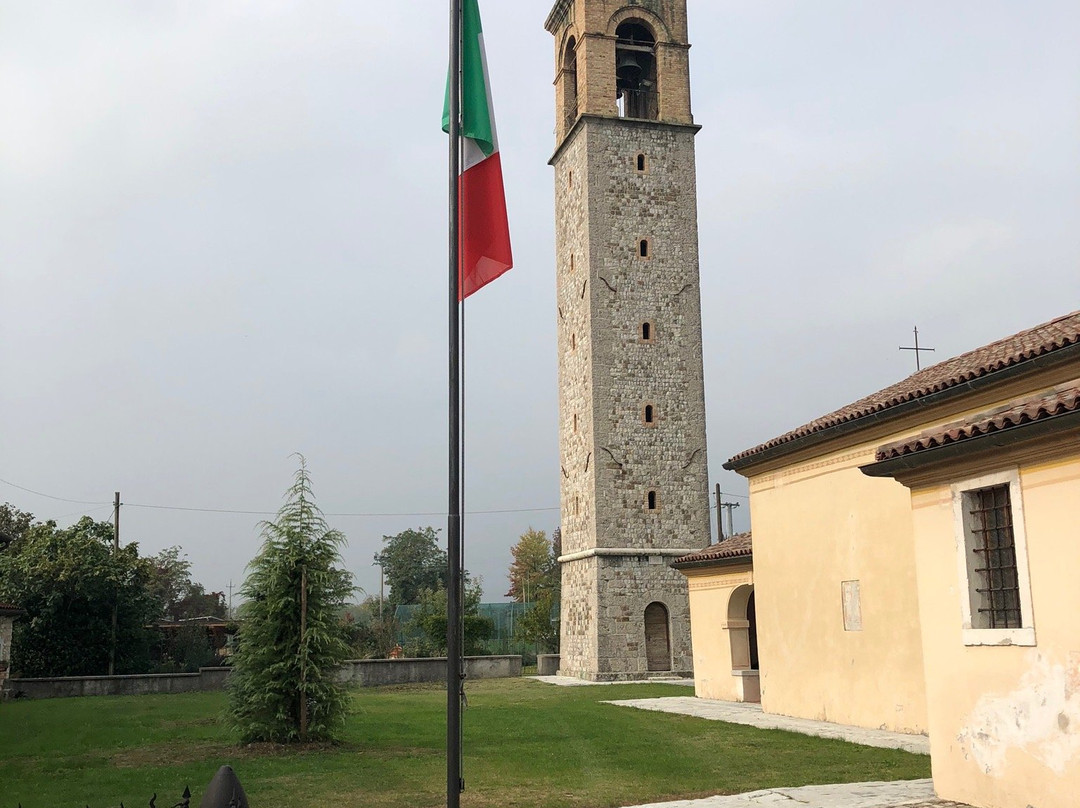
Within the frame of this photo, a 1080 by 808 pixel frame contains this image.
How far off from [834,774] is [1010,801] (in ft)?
9.50

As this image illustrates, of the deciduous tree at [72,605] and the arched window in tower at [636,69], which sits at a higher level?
the arched window in tower at [636,69]

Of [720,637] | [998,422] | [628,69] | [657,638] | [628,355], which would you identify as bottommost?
[657,638]

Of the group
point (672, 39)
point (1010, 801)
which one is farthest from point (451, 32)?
point (672, 39)

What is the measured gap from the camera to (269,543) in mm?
15305

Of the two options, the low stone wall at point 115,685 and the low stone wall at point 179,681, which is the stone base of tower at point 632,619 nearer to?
the low stone wall at point 179,681

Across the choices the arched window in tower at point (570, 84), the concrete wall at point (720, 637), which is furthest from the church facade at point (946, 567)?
the arched window in tower at point (570, 84)

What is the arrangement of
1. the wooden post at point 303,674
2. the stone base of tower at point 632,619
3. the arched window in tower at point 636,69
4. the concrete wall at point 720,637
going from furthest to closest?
the arched window in tower at point 636,69, the stone base of tower at point 632,619, the concrete wall at point 720,637, the wooden post at point 303,674

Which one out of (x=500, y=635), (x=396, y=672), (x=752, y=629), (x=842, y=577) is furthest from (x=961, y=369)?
(x=500, y=635)

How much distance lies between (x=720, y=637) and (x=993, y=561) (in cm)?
1418

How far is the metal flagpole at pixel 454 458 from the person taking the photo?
6.96m

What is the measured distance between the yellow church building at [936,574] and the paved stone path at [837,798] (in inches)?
15.6

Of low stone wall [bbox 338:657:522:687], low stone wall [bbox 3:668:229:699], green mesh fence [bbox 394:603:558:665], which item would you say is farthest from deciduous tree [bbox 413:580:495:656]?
low stone wall [bbox 3:668:229:699]

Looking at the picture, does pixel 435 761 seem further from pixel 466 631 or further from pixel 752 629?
pixel 466 631

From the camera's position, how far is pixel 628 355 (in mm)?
33250
